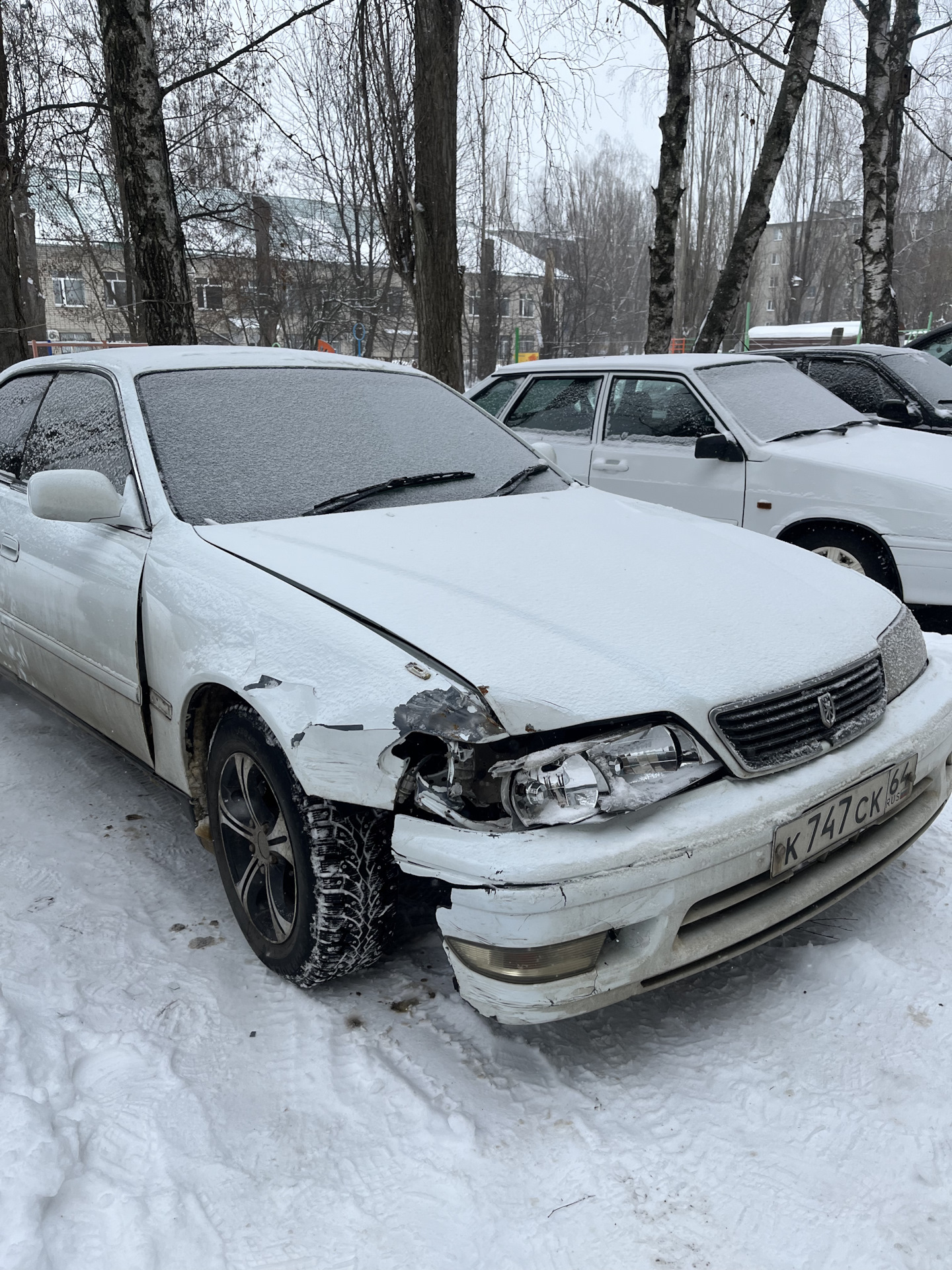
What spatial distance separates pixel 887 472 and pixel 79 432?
400cm

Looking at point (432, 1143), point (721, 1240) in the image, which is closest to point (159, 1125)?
point (432, 1143)

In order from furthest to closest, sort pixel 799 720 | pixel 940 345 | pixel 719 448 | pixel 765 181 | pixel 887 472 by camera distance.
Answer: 1. pixel 765 181
2. pixel 940 345
3. pixel 719 448
4. pixel 887 472
5. pixel 799 720

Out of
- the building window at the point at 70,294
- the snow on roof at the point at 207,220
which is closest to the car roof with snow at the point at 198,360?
the snow on roof at the point at 207,220

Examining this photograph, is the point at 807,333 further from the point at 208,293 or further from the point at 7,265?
the point at 7,265

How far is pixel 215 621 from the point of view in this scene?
7.84 feet

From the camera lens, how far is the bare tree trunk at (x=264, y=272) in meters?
17.4

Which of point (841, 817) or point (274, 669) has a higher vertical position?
point (274, 669)

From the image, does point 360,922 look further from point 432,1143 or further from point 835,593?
point 835,593

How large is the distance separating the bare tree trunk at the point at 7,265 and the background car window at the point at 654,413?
7955mm

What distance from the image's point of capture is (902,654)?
103 inches

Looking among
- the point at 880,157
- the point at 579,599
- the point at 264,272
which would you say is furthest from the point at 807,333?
the point at 579,599

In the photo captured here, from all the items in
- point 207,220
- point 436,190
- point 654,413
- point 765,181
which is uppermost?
point 207,220

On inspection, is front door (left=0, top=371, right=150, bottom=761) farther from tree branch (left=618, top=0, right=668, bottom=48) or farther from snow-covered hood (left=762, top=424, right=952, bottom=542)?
tree branch (left=618, top=0, right=668, bottom=48)

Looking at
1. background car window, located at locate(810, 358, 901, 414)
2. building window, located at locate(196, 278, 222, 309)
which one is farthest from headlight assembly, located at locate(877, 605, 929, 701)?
building window, located at locate(196, 278, 222, 309)
